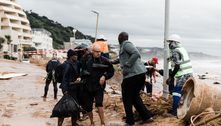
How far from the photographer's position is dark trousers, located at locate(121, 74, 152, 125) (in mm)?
9414

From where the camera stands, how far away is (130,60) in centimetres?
923

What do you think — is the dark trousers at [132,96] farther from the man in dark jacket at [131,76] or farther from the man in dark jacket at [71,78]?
the man in dark jacket at [71,78]

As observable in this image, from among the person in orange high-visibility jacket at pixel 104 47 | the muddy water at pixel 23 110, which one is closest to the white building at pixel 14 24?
the muddy water at pixel 23 110

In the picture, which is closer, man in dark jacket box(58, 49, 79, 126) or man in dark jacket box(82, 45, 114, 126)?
man in dark jacket box(82, 45, 114, 126)

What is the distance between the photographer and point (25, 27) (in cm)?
9481

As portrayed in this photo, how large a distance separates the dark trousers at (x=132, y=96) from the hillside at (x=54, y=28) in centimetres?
10726

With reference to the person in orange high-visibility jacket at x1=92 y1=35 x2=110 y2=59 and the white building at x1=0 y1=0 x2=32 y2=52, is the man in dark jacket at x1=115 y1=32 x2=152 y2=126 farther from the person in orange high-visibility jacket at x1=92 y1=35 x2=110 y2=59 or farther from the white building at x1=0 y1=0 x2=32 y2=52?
the white building at x1=0 y1=0 x2=32 y2=52

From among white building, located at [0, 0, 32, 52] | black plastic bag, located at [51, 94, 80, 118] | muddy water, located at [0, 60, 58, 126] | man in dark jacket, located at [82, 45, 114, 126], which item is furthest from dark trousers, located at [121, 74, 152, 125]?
white building, located at [0, 0, 32, 52]

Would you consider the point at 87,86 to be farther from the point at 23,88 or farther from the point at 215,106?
the point at 23,88

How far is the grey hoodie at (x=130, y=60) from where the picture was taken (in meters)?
9.25

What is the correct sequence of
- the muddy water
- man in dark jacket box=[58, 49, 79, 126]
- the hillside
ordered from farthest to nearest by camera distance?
the hillside → the muddy water → man in dark jacket box=[58, 49, 79, 126]

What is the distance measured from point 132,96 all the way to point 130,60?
0.72m

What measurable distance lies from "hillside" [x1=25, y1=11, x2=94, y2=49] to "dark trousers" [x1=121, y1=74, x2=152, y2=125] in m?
107

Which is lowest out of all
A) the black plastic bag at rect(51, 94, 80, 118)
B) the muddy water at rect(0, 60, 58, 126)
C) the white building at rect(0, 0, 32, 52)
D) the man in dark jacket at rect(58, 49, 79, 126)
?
the muddy water at rect(0, 60, 58, 126)
